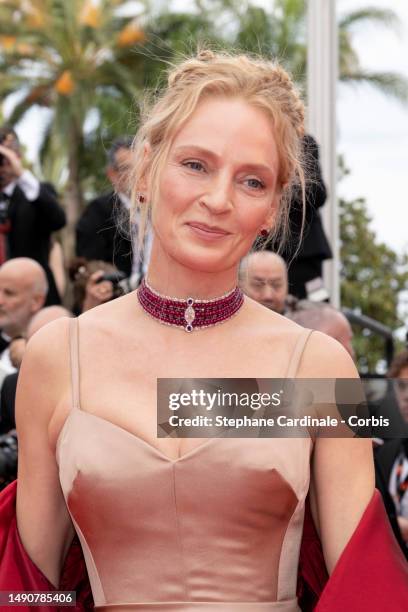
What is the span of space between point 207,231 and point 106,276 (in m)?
3.41

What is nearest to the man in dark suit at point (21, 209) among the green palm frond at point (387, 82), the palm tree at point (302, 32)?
the palm tree at point (302, 32)

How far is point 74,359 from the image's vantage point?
2133 millimetres

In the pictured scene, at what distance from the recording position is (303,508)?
6.81 feet

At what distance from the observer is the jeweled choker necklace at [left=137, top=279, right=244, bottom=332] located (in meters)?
2.15

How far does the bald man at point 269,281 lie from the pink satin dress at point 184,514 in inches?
107

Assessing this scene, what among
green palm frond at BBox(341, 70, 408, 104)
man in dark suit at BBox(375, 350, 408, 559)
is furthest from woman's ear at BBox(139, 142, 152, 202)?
green palm frond at BBox(341, 70, 408, 104)

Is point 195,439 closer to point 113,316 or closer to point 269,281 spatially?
point 113,316

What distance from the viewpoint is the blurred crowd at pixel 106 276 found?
4.07 metres

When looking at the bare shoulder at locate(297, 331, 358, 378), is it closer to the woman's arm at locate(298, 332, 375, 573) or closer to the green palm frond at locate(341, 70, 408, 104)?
the woman's arm at locate(298, 332, 375, 573)

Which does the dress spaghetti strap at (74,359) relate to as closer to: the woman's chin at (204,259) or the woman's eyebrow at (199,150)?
the woman's chin at (204,259)

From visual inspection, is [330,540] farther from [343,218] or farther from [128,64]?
[128,64]

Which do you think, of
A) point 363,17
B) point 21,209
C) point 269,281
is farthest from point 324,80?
point 363,17

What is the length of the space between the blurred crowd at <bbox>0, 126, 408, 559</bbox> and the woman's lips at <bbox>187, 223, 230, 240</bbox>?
0.77m

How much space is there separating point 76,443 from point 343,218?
13.2 metres
